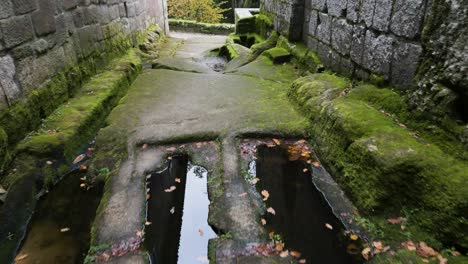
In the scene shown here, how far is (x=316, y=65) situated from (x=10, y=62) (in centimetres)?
449

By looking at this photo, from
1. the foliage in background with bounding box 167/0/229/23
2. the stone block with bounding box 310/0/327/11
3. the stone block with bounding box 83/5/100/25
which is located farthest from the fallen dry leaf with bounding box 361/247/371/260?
the foliage in background with bounding box 167/0/229/23

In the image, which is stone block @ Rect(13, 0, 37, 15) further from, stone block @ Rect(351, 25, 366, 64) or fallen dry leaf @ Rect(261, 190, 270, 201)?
stone block @ Rect(351, 25, 366, 64)

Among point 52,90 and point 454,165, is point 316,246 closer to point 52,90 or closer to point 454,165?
point 454,165

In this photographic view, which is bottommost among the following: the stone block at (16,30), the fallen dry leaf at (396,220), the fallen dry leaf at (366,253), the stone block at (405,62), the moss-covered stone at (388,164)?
the fallen dry leaf at (366,253)

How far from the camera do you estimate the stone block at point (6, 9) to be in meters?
3.22

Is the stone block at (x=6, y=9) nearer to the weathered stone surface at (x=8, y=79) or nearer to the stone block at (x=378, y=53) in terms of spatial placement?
the weathered stone surface at (x=8, y=79)

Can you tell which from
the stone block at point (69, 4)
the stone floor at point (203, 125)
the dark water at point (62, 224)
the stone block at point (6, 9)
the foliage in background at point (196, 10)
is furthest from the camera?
the foliage in background at point (196, 10)

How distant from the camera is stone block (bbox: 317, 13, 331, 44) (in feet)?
18.0

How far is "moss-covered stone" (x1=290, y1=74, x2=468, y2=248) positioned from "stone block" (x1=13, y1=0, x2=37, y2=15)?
11.6 ft

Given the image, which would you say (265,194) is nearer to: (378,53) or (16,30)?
(378,53)

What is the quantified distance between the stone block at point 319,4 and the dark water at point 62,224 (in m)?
4.65

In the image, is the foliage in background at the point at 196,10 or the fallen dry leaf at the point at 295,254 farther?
the foliage in background at the point at 196,10

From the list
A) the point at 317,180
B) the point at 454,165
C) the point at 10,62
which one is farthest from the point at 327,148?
the point at 10,62

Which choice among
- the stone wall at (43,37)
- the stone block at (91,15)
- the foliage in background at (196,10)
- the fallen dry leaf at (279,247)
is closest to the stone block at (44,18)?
the stone wall at (43,37)
